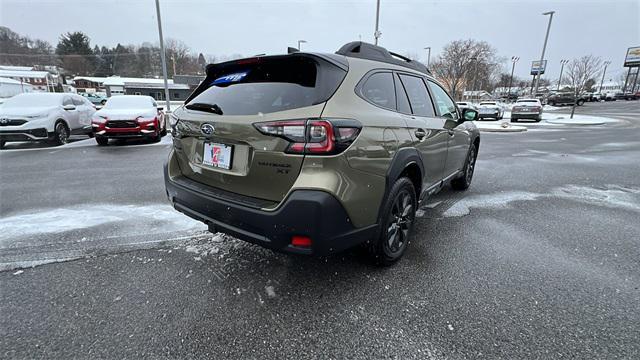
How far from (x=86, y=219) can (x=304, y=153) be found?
3.26 m

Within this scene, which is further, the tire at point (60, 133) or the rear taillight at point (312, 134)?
the tire at point (60, 133)

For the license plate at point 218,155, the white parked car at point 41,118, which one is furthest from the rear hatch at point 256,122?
the white parked car at point 41,118

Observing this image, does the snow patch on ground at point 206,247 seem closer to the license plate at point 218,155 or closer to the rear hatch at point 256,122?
the rear hatch at point 256,122

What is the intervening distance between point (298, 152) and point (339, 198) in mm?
383

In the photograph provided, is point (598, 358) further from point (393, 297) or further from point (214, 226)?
point (214, 226)

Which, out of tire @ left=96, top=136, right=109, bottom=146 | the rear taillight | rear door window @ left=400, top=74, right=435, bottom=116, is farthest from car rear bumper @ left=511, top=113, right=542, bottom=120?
the rear taillight

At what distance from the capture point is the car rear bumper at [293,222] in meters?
2.00

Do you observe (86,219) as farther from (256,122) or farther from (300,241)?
(300,241)

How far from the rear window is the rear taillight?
0.51ft

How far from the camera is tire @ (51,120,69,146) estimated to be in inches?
363

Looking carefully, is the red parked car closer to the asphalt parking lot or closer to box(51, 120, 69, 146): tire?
box(51, 120, 69, 146): tire

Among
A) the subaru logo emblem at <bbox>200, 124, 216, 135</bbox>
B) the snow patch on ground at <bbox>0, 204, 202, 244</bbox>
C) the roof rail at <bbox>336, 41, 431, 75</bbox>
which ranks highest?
the roof rail at <bbox>336, 41, 431, 75</bbox>

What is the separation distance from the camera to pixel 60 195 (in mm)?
4773

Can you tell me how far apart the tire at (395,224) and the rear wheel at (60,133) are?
1029 centimetres
